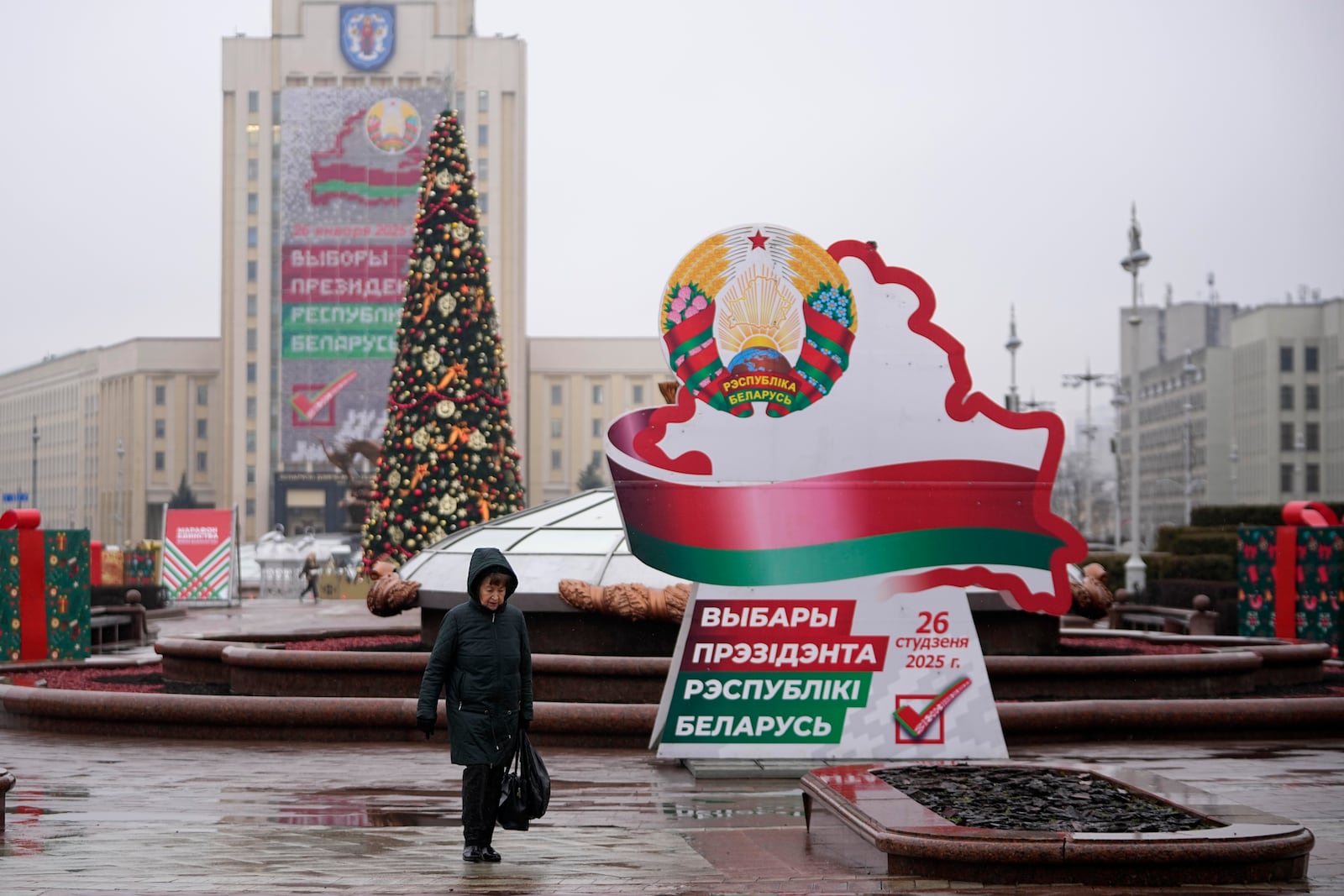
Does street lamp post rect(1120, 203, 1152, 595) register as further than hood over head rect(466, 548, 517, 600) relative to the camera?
Yes

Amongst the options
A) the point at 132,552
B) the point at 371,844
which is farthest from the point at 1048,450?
the point at 132,552

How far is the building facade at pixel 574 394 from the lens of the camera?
329 feet

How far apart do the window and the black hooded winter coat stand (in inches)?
3357

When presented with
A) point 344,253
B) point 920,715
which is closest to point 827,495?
point 920,715

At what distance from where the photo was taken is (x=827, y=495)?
Result: 10.3m

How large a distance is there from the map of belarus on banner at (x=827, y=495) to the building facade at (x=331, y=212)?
79.5 meters

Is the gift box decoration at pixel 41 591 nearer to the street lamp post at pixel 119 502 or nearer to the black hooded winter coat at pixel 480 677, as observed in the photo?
the black hooded winter coat at pixel 480 677

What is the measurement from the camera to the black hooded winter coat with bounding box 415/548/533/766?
7324 millimetres

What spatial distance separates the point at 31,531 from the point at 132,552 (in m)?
23.9

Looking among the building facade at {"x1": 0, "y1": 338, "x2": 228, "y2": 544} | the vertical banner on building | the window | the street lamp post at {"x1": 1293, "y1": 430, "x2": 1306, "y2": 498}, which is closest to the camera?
the vertical banner on building

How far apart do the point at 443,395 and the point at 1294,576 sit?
79.6ft

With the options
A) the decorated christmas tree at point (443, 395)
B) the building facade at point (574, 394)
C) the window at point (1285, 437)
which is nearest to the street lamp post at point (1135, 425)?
the decorated christmas tree at point (443, 395)

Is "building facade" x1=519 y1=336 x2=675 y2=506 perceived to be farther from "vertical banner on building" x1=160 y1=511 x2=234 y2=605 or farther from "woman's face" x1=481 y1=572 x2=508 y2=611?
"woman's face" x1=481 y1=572 x2=508 y2=611

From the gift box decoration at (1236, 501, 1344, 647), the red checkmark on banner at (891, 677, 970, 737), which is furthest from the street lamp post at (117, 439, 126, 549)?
the red checkmark on banner at (891, 677, 970, 737)
